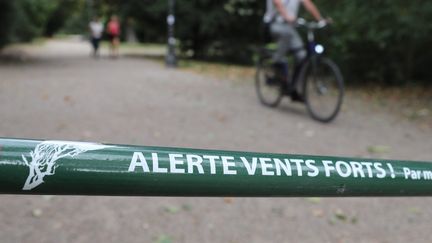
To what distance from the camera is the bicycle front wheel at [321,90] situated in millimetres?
6410

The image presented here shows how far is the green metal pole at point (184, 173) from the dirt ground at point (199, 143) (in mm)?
1812

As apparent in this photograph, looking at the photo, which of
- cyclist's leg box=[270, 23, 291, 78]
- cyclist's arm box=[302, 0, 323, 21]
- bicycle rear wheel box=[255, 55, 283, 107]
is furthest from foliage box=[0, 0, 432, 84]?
cyclist's arm box=[302, 0, 323, 21]

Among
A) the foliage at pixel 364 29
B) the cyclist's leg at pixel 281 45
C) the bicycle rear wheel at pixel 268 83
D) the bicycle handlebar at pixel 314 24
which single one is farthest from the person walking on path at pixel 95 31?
the bicycle handlebar at pixel 314 24

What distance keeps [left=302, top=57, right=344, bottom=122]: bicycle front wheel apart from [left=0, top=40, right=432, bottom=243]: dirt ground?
0.19 m

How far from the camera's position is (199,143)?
17.4ft

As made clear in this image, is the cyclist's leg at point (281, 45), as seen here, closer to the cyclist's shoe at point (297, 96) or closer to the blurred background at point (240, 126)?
the cyclist's shoe at point (297, 96)

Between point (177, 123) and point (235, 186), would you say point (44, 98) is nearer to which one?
point (177, 123)

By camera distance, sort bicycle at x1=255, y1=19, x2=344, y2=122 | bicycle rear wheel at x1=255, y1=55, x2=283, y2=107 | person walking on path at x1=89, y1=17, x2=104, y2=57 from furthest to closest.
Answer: person walking on path at x1=89, y1=17, x2=104, y2=57
bicycle rear wheel at x1=255, y1=55, x2=283, y2=107
bicycle at x1=255, y1=19, x2=344, y2=122

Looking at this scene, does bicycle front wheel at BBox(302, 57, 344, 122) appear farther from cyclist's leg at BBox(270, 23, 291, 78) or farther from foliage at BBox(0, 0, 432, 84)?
foliage at BBox(0, 0, 432, 84)

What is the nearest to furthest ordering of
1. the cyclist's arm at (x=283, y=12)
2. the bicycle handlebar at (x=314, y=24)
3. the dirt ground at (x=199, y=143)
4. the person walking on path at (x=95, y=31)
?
the dirt ground at (x=199, y=143) → the bicycle handlebar at (x=314, y=24) → the cyclist's arm at (x=283, y=12) → the person walking on path at (x=95, y=31)

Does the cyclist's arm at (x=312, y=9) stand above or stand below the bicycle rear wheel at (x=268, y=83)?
above

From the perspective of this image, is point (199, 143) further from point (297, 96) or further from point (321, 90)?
point (297, 96)

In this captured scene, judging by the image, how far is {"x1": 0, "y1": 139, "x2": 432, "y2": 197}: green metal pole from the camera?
109cm

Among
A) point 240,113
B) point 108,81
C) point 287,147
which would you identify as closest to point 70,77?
point 108,81
